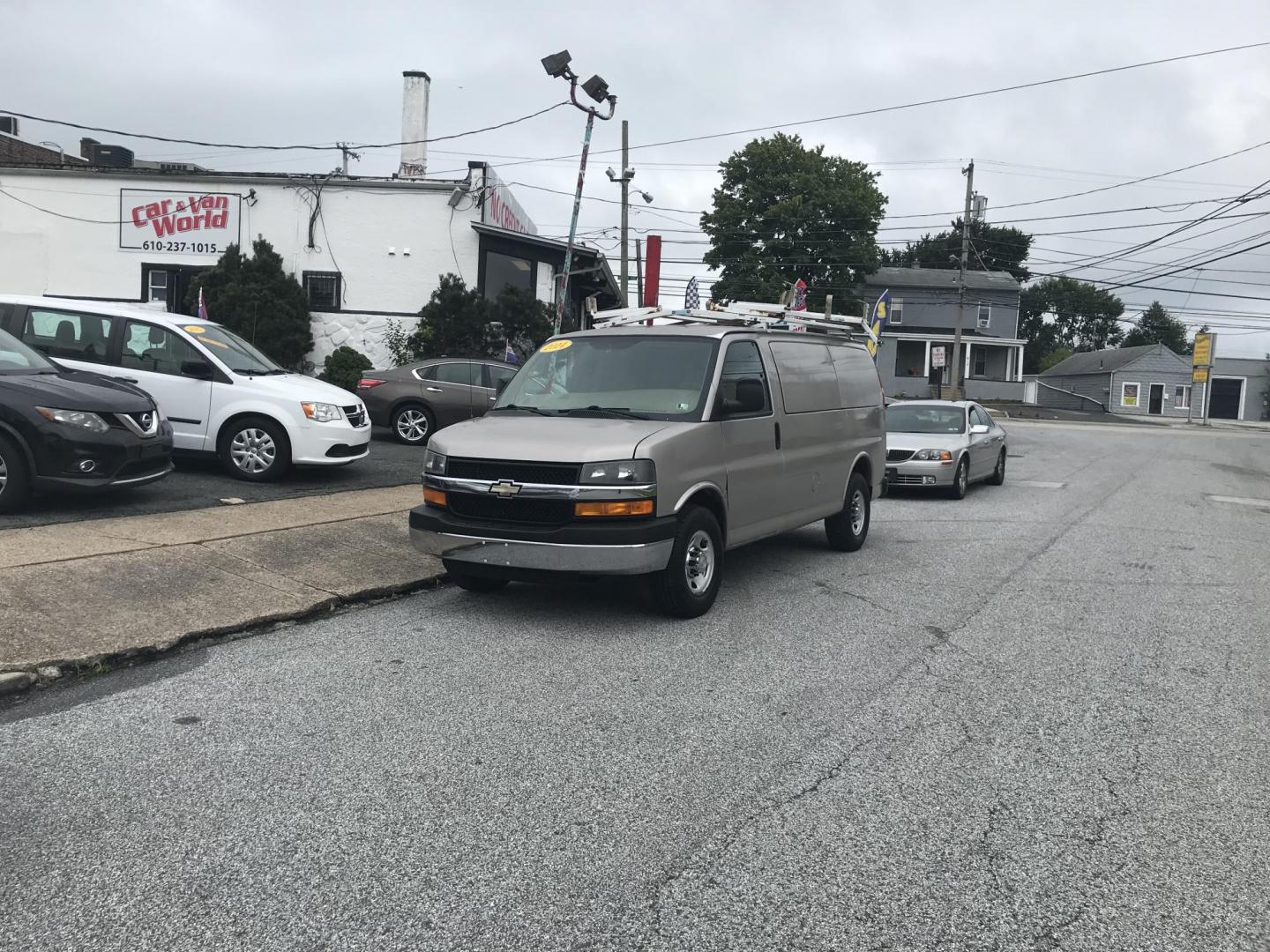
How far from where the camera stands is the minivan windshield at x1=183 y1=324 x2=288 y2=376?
11289 mm

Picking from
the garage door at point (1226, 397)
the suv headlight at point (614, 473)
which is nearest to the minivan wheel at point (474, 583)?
the suv headlight at point (614, 473)

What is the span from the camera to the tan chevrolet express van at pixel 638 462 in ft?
21.4

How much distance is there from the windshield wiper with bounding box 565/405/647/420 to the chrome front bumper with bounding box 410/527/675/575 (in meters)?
0.98

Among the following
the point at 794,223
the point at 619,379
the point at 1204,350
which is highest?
the point at 794,223

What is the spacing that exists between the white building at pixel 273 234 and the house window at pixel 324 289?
0.03 m

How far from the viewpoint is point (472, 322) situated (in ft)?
74.8

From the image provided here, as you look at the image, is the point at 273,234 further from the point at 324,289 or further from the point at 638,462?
the point at 638,462

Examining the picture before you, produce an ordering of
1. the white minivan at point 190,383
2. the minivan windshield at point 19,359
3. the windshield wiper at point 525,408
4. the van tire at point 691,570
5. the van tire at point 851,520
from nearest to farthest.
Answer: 1. the van tire at point 691,570
2. the windshield wiper at point 525,408
3. the minivan windshield at point 19,359
4. the van tire at point 851,520
5. the white minivan at point 190,383

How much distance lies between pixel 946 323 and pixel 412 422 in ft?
172

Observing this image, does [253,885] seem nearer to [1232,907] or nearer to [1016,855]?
[1016,855]

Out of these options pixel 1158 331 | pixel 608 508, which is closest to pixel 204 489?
pixel 608 508

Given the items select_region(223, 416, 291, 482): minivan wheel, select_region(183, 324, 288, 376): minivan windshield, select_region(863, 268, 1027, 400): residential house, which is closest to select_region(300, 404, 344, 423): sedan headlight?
select_region(223, 416, 291, 482): minivan wheel

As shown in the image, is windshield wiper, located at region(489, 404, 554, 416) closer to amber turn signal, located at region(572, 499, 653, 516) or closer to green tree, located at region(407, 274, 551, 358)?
amber turn signal, located at region(572, 499, 653, 516)

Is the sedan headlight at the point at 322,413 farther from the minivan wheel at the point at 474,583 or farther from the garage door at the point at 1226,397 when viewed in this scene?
the garage door at the point at 1226,397
